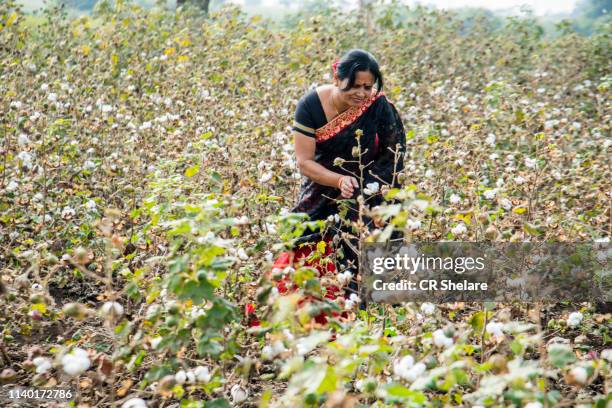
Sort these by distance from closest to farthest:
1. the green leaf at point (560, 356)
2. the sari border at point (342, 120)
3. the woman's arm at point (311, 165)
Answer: the green leaf at point (560, 356)
the woman's arm at point (311, 165)
the sari border at point (342, 120)

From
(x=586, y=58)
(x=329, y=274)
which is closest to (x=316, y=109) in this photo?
(x=329, y=274)

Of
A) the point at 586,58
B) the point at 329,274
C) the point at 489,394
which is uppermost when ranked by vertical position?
the point at 489,394

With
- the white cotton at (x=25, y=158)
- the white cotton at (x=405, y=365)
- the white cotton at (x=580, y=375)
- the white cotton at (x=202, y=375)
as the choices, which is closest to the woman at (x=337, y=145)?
the white cotton at (x=25, y=158)

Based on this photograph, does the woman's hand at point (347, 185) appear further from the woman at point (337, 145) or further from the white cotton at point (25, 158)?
the white cotton at point (25, 158)

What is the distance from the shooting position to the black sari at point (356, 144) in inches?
139

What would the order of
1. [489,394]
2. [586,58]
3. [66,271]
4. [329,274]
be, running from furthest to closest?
1. [586,58]
2. [66,271]
3. [329,274]
4. [489,394]

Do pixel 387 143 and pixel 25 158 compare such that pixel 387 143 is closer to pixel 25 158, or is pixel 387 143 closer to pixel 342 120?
pixel 342 120

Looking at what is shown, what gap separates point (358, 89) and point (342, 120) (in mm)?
214

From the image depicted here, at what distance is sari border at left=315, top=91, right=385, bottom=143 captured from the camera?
353 centimetres

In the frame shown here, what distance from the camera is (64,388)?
293 cm

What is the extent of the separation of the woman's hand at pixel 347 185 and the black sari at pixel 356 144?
19cm

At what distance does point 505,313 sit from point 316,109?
1.79 m

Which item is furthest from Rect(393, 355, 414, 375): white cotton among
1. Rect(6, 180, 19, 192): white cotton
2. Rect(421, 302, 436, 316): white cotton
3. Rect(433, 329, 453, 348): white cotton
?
Rect(6, 180, 19, 192): white cotton

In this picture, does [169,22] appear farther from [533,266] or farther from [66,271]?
[533,266]
